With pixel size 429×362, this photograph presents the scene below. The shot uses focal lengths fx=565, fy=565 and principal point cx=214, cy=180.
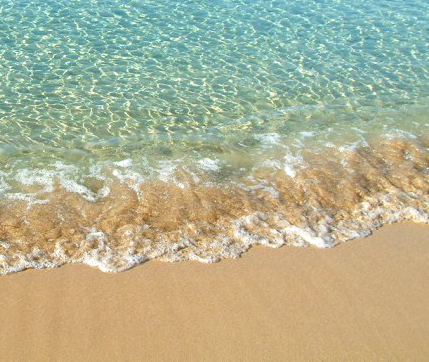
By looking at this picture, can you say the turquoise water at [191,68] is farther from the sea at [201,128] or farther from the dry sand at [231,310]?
the dry sand at [231,310]

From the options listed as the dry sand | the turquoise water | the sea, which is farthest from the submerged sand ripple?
the turquoise water

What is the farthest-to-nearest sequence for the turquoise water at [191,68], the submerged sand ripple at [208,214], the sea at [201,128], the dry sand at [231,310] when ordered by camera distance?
the turquoise water at [191,68] < the sea at [201,128] < the submerged sand ripple at [208,214] < the dry sand at [231,310]

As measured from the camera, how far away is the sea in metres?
5.90

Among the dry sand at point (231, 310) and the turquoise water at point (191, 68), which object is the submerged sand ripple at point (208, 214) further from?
the turquoise water at point (191, 68)

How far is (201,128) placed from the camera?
8.04 meters

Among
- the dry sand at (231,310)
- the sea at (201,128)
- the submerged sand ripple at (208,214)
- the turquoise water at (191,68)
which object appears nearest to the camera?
the dry sand at (231,310)

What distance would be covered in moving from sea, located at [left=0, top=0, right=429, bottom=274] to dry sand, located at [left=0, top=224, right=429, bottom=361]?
0.30 metres

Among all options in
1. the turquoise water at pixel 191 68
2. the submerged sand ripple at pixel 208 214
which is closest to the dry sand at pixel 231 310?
the submerged sand ripple at pixel 208 214

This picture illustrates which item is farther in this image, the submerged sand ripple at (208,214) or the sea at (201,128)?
the sea at (201,128)

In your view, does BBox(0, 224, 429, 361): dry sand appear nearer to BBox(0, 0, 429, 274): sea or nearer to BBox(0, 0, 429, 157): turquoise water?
BBox(0, 0, 429, 274): sea

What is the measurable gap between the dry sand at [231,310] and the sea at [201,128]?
11.7 inches

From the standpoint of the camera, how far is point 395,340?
4.62 metres

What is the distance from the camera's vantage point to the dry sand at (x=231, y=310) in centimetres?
441

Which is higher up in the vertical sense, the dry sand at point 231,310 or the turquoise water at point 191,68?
the dry sand at point 231,310
